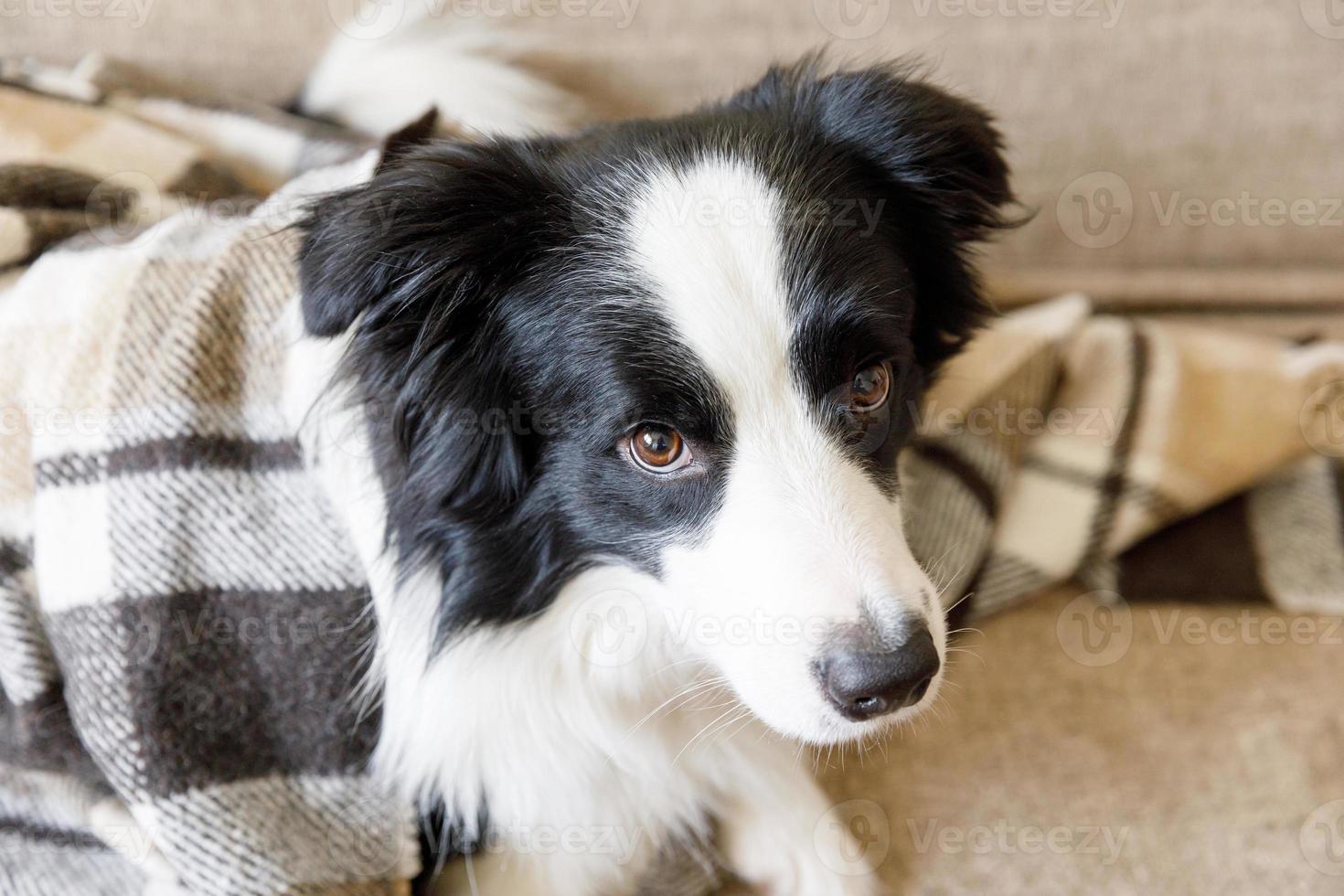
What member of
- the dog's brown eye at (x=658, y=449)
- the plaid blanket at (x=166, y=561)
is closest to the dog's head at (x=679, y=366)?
the dog's brown eye at (x=658, y=449)

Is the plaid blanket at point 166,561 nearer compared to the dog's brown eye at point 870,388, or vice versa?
the dog's brown eye at point 870,388

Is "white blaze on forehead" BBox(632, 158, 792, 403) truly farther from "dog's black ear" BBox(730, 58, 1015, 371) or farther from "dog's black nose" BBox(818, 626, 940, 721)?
"dog's black nose" BBox(818, 626, 940, 721)

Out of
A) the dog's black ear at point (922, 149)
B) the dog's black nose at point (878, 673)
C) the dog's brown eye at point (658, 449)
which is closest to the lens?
the dog's black nose at point (878, 673)

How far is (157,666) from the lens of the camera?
146 cm

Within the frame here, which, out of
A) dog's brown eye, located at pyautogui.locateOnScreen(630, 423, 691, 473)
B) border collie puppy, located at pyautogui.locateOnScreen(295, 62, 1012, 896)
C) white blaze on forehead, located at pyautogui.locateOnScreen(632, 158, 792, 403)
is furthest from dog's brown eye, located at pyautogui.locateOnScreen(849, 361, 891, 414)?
dog's brown eye, located at pyautogui.locateOnScreen(630, 423, 691, 473)

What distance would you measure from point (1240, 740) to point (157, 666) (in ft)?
5.70

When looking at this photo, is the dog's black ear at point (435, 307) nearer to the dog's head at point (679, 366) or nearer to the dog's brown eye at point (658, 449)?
the dog's head at point (679, 366)

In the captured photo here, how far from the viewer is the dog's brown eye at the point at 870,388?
4.43ft

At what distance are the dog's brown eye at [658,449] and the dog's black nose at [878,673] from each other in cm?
31

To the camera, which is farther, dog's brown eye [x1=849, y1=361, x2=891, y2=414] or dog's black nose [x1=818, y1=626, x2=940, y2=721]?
dog's brown eye [x1=849, y1=361, x2=891, y2=414]

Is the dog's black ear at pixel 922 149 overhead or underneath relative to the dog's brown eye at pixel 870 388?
overhead

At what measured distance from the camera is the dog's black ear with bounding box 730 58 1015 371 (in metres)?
1.43

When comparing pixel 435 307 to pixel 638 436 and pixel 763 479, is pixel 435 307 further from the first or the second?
pixel 763 479

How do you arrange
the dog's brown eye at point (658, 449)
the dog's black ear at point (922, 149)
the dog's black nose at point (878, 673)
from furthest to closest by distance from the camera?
1. the dog's black ear at point (922, 149)
2. the dog's brown eye at point (658, 449)
3. the dog's black nose at point (878, 673)
